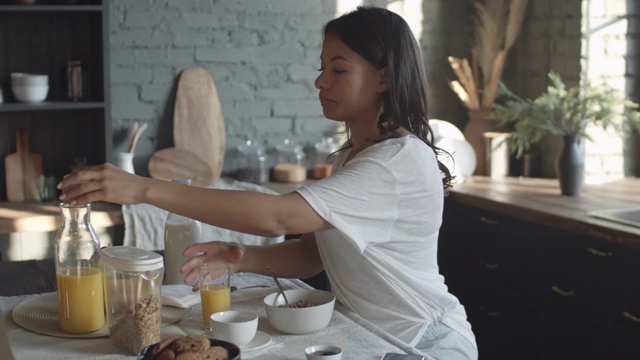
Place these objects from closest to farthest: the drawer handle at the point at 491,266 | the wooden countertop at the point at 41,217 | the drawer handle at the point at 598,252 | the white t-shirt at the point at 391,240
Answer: the white t-shirt at the point at 391,240 → the drawer handle at the point at 598,252 → the wooden countertop at the point at 41,217 → the drawer handle at the point at 491,266

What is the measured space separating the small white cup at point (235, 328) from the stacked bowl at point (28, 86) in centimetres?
232

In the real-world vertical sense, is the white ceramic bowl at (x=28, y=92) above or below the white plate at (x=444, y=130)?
above

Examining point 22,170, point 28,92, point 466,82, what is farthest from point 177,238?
point 466,82

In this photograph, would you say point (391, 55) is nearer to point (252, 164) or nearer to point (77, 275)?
point (77, 275)

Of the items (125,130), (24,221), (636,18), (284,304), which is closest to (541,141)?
(636,18)

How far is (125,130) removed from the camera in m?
4.08

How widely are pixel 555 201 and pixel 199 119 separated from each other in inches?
65.6

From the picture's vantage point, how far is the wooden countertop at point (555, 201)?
2.97 metres

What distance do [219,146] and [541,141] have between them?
1.54 m

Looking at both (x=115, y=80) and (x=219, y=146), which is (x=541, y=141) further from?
(x=115, y=80)

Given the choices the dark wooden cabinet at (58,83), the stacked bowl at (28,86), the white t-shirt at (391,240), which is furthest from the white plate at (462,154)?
the white t-shirt at (391,240)

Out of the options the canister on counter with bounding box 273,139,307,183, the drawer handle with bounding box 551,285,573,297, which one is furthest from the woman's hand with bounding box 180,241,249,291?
the canister on counter with bounding box 273,139,307,183

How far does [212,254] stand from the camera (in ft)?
6.69

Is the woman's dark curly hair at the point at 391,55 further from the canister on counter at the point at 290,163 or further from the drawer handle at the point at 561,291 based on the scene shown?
the canister on counter at the point at 290,163
